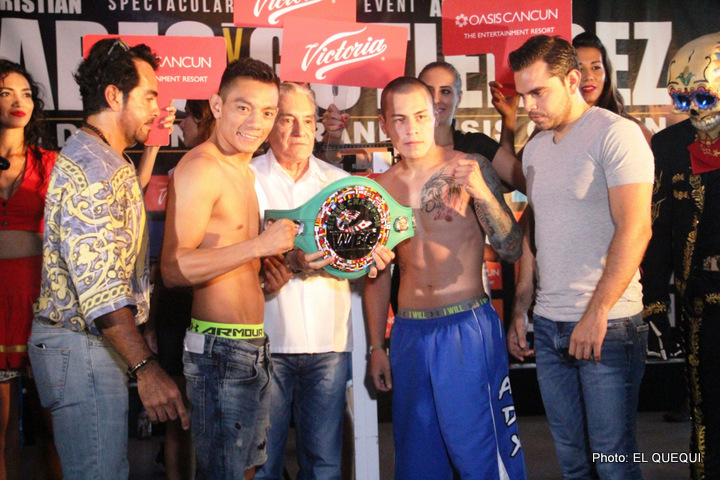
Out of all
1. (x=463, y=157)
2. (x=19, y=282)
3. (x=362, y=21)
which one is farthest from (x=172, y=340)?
(x=362, y=21)

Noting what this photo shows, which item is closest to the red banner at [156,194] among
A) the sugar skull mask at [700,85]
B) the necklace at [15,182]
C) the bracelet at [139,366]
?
the necklace at [15,182]

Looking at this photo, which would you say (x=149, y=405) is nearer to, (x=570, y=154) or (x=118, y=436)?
(x=118, y=436)

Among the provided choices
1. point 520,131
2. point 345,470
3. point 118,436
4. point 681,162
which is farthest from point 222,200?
point 520,131

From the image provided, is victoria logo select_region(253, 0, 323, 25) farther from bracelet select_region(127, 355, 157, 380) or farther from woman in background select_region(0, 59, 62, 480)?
bracelet select_region(127, 355, 157, 380)

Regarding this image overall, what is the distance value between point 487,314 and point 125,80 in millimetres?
1528

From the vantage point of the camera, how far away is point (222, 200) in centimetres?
229

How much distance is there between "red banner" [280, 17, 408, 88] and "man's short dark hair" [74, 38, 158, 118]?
792 mm

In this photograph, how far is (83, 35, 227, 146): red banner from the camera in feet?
9.46

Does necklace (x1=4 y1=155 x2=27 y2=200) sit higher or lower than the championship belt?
higher

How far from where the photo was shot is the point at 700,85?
255 centimetres

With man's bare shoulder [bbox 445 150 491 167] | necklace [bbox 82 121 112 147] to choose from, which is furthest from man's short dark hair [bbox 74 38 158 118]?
man's bare shoulder [bbox 445 150 491 167]

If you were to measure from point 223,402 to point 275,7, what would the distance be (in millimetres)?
1576

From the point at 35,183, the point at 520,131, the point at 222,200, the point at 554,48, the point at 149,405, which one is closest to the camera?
the point at 149,405

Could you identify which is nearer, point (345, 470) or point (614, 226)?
point (614, 226)
